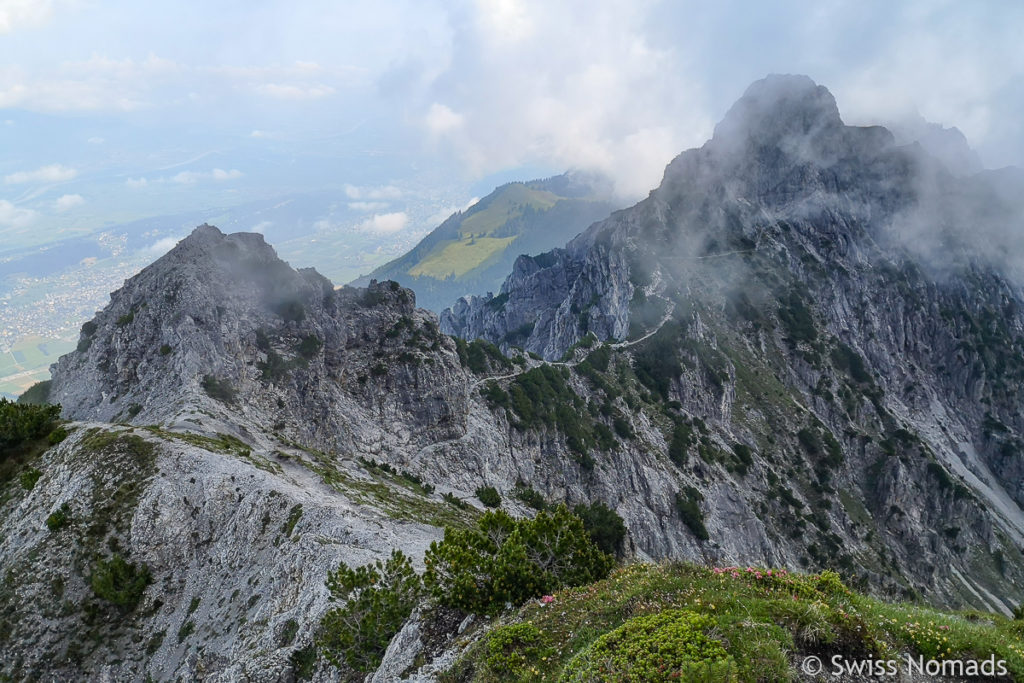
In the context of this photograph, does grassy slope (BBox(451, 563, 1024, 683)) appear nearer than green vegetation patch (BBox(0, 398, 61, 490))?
Yes

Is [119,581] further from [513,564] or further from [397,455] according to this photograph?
[397,455]

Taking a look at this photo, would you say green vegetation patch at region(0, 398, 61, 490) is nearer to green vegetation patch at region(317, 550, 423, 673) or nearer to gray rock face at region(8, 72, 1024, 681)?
gray rock face at region(8, 72, 1024, 681)

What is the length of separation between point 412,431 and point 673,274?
13229 cm

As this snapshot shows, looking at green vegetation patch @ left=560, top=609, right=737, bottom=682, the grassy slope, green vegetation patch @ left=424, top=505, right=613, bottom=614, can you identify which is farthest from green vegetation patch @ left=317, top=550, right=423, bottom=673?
green vegetation patch @ left=560, top=609, right=737, bottom=682

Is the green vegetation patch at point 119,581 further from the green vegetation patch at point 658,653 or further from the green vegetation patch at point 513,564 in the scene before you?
the green vegetation patch at point 658,653

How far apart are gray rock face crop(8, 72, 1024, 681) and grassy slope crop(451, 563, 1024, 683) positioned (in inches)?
177

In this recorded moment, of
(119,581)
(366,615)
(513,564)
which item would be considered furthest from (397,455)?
(513,564)

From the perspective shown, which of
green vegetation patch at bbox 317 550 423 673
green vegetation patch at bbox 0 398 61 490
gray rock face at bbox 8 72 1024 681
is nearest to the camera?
green vegetation patch at bbox 317 550 423 673

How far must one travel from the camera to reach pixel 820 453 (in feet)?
499

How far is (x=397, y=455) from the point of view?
87750 millimetres

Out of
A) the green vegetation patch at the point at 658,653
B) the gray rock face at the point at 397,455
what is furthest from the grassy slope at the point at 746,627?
the gray rock face at the point at 397,455

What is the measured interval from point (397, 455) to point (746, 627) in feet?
252

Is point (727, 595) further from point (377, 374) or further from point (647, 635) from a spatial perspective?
point (377, 374)

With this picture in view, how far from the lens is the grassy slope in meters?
15.8
